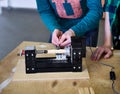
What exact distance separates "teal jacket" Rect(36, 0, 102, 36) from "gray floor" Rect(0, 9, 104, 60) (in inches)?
67.4

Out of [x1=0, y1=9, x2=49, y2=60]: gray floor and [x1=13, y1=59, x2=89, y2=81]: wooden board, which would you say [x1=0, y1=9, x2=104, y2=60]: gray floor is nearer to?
[x1=0, y1=9, x2=49, y2=60]: gray floor

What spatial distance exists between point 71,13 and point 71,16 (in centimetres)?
3

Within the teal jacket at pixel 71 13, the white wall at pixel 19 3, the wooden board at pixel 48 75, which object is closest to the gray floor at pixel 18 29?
the white wall at pixel 19 3

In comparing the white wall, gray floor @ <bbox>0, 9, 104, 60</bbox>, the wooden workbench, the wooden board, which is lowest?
the wooden workbench

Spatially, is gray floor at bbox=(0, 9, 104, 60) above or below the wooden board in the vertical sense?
above

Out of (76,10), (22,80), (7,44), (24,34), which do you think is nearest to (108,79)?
(22,80)

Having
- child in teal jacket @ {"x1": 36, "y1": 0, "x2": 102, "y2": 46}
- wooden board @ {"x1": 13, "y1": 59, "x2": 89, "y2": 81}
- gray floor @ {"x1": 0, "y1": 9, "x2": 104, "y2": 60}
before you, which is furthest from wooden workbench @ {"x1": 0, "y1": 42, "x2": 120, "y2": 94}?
gray floor @ {"x1": 0, "y1": 9, "x2": 104, "y2": 60}

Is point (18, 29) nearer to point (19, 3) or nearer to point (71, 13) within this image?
point (19, 3)

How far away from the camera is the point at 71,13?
1.61 meters

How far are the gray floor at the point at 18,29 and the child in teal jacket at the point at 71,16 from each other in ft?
5.62

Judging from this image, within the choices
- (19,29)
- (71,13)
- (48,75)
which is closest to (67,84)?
(48,75)

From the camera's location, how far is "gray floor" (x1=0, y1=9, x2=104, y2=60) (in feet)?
12.1

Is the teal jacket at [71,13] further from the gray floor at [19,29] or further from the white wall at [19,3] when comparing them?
the white wall at [19,3]

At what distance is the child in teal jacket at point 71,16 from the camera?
141 centimetres
